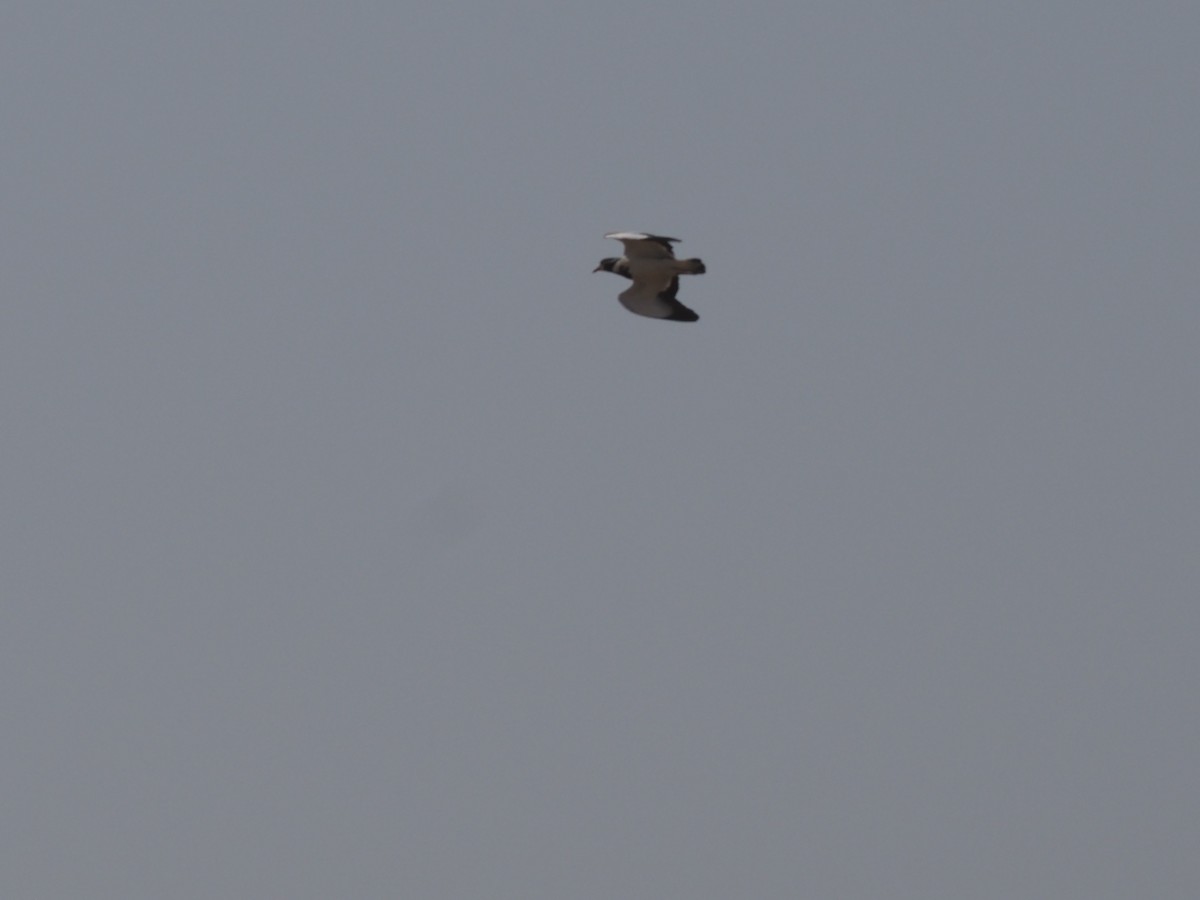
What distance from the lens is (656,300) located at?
74875mm

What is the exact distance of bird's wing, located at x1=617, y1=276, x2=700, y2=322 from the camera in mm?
74562

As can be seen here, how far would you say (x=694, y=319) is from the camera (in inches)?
2928

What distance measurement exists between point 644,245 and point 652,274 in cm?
152

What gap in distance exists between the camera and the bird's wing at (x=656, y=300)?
74562 millimetres

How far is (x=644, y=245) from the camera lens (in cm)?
7269

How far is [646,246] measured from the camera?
7275 centimetres

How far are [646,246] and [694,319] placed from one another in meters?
2.62

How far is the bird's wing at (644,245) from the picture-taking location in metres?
71.4

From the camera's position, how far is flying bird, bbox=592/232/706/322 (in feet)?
238

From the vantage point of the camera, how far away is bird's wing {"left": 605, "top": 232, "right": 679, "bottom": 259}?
71.4 m

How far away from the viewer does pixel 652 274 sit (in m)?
74.1

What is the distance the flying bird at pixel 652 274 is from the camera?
72.7 meters

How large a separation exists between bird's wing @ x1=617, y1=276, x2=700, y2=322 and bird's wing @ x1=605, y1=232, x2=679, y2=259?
1.27 m

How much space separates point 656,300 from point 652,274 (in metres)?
1.01
